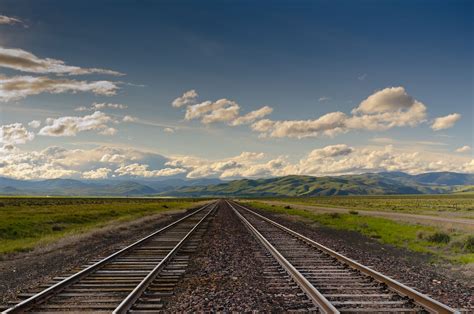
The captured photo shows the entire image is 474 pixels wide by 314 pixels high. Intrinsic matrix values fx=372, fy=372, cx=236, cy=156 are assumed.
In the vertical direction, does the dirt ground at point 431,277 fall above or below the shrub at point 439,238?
above

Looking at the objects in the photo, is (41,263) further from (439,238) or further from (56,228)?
(439,238)

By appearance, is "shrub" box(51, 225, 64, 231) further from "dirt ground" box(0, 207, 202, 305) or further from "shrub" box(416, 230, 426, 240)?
"shrub" box(416, 230, 426, 240)

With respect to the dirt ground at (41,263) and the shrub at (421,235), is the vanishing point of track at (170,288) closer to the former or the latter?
the dirt ground at (41,263)

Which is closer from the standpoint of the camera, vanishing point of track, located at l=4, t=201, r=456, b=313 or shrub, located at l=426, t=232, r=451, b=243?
vanishing point of track, located at l=4, t=201, r=456, b=313

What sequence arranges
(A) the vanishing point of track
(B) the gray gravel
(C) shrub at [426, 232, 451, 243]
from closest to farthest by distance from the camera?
(A) the vanishing point of track, (B) the gray gravel, (C) shrub at [426, 232, 451, 243]

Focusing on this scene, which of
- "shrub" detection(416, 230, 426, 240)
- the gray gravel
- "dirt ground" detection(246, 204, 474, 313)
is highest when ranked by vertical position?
the gray gravel

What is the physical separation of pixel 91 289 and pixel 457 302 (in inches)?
326

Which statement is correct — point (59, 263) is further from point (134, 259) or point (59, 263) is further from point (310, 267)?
point (310, 267)

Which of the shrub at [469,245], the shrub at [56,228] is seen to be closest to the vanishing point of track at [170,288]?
the shrub at [469,245]

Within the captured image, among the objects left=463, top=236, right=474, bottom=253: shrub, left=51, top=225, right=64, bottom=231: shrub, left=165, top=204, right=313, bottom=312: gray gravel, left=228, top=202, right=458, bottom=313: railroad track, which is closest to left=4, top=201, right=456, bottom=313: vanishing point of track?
left=228, top=202, right=458, bottom=313: railroad track

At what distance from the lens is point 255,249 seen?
1587 cm

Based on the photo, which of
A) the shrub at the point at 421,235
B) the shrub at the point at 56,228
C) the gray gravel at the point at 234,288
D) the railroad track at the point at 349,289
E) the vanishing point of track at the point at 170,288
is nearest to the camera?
the railroad track at the point at 349,289

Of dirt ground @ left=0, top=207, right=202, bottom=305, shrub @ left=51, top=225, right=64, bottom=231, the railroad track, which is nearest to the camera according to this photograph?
the railroad track

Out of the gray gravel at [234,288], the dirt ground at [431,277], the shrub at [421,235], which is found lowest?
the shrub at [421,235]
